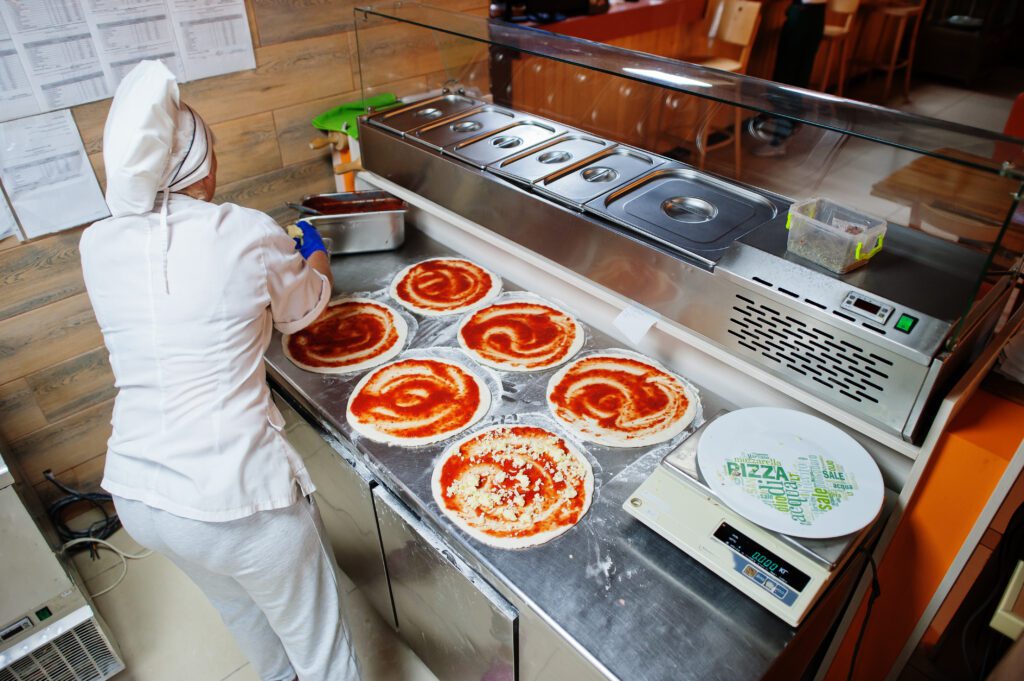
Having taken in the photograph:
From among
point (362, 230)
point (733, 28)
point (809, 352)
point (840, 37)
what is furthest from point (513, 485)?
point (840, 37)

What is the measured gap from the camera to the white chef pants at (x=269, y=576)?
1488 millimetres

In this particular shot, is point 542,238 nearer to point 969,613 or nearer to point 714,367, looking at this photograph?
point 714,367

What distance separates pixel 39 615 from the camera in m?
1.92

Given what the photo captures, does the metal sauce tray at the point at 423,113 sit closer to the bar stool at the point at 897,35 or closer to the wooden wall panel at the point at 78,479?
the wooden wall panel at the point at 78,479

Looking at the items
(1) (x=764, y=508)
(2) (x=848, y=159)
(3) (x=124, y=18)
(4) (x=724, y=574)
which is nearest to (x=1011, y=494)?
(1) (x=764, y=508)

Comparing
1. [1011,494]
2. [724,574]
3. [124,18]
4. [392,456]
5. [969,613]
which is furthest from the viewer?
[124,18]

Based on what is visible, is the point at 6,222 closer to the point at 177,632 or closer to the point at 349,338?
the point at 349,338

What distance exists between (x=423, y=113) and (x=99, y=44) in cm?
105

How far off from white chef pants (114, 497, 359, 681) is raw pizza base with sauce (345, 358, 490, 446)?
26 centimetres

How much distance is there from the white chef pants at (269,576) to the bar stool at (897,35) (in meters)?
6.97

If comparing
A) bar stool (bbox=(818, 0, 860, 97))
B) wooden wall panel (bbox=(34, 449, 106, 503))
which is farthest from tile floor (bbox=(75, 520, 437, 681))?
bar stool (bbox=(818, 0, 860, 97))

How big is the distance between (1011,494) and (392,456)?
1.35 metres

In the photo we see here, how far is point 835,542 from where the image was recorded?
1.25 meters

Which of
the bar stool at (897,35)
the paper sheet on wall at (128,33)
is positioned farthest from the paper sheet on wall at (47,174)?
the bar stool at (897,35)
